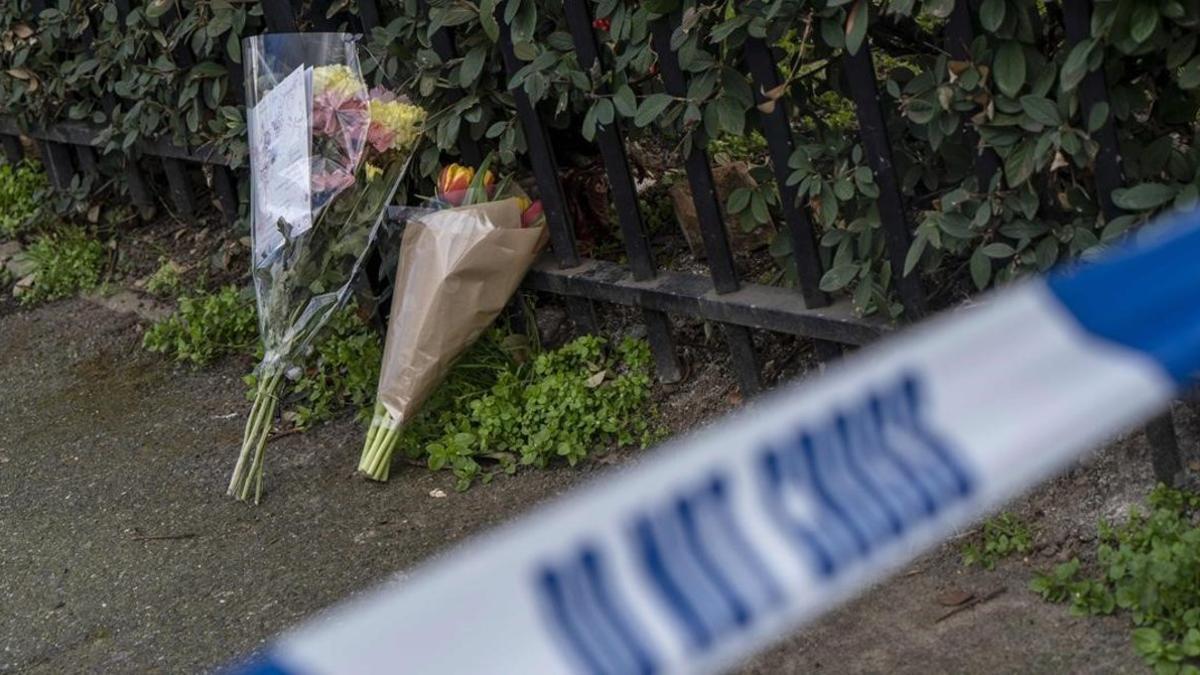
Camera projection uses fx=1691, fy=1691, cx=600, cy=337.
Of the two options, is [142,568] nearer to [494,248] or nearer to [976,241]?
[494,248]

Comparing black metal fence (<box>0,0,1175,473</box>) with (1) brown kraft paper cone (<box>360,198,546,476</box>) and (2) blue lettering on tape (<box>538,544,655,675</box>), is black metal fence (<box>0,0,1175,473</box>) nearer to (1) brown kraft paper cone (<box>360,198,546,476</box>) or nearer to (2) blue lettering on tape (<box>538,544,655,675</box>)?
(1) brown kraft paper cone (<box>360,198,546,476</box>)

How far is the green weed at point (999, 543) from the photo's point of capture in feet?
10.6

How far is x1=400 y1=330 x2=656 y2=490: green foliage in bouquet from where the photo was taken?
404cm

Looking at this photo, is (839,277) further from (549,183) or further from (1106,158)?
(549,183)

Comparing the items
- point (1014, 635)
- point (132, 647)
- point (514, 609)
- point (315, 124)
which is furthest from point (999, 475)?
point (315, 124)

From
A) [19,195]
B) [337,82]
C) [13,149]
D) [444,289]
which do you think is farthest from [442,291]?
[13,149]

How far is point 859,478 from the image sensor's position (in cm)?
166

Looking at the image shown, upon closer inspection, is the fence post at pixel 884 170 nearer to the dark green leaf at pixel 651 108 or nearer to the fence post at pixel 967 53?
the fence post at pixel 967 53

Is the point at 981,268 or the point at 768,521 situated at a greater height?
the point at 768,521

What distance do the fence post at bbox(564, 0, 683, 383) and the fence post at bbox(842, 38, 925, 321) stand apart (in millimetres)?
707

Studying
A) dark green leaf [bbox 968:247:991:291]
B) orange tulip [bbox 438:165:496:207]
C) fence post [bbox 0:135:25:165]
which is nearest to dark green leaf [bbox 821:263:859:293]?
dark green leaf [bbox 968:247:991:291]

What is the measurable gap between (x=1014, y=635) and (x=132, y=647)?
1.90 meters

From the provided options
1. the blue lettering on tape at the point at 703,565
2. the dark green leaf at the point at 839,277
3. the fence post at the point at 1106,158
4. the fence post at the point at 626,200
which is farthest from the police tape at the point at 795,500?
the fence post at the point at 626,200

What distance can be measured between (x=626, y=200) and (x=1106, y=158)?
1.33 m
